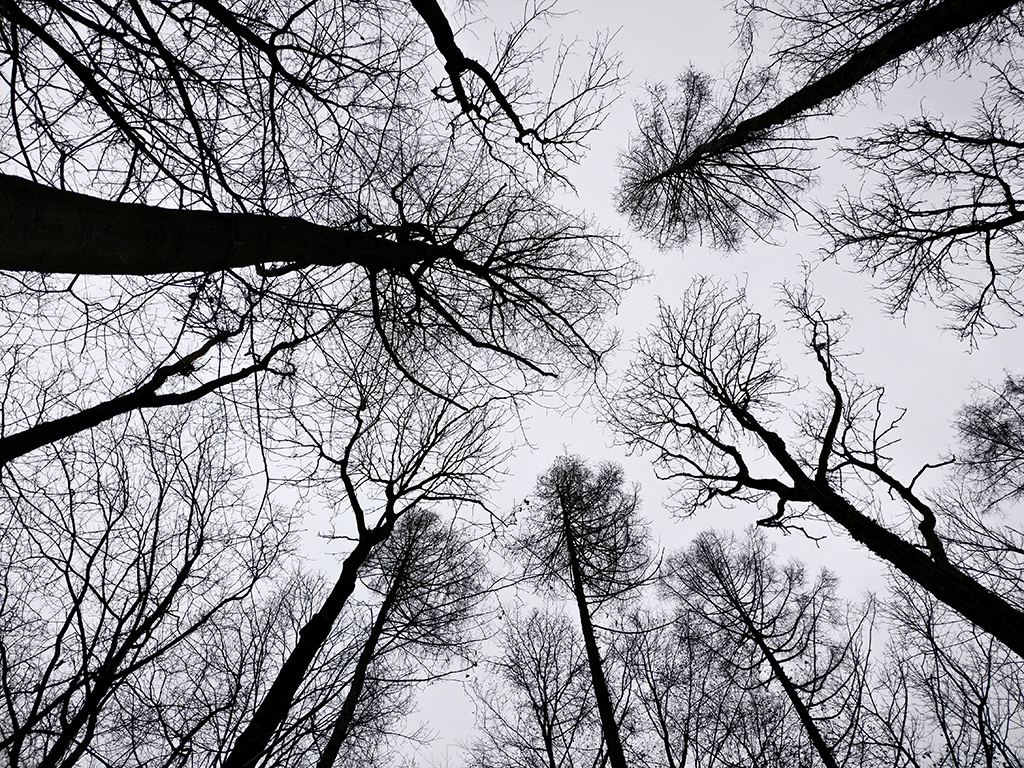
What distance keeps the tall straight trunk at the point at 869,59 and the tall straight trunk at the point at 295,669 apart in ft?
18.7

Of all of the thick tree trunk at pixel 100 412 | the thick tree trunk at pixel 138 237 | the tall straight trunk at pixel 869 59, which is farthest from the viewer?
the tall straight trunk at pixel 869 59

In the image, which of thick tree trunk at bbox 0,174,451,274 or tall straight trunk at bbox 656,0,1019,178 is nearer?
thick tree trunk at bbox 0,174,451,274

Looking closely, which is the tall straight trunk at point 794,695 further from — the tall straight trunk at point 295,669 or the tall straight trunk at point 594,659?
the tall straight trunk at point 295,669

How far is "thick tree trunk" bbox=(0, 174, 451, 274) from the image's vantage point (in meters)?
1.95

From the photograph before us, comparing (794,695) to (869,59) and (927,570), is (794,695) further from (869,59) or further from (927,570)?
(869,59)

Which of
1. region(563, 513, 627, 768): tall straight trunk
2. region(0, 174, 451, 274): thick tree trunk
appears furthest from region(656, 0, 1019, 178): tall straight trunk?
region(563, 513, 627, 768): tall straight trunk

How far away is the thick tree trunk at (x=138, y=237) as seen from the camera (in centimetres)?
195

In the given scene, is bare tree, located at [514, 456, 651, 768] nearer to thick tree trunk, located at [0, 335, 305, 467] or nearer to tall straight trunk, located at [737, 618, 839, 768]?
tall straight trunk, located at [737, 618, 839, 768]

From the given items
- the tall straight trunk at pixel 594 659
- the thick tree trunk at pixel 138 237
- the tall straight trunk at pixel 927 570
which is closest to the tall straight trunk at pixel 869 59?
the tall straight trunk at pixel 927 570

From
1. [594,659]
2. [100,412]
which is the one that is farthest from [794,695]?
[100,412]

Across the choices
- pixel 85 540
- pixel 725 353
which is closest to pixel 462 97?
pixel 85 540

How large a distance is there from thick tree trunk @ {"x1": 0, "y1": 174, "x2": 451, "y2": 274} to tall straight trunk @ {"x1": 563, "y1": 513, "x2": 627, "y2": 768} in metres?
5.93

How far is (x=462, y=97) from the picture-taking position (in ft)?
12.4

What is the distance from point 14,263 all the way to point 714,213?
6.85m
